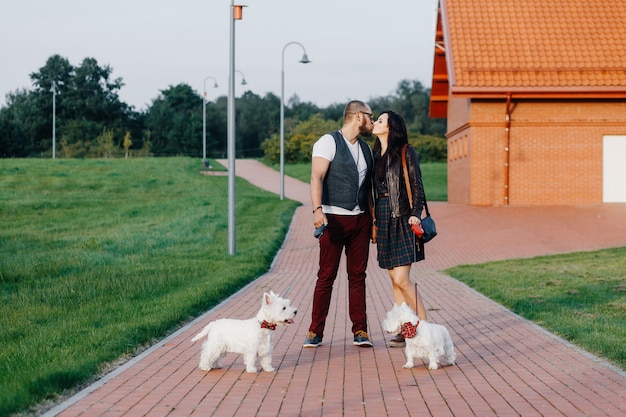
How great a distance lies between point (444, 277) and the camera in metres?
16.3

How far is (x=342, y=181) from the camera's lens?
7785 millimetres

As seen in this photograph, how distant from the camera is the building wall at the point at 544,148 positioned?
27906 mm

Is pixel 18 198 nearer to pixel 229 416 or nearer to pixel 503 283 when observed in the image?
pixel 503 283

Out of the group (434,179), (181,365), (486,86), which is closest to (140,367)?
(181,365)

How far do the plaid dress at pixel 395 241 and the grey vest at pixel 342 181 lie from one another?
26 centimetres

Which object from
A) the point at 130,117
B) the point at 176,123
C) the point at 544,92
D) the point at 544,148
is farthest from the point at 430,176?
the point at 130,117

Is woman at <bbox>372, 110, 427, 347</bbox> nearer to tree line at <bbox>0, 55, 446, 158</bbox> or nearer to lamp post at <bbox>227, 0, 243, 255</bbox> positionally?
lamp post at <bbox>227, 0, 243, 255</bbox>

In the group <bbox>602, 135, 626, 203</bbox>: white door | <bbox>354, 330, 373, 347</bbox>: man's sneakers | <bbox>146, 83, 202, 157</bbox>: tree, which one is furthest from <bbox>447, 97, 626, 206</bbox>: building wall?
<bbox>146, 83, 202, 157</bbox>: tree

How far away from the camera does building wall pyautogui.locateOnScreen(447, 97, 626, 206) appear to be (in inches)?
1099

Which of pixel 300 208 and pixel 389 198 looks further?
pixel 300 208

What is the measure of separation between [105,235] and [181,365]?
16.0 meters

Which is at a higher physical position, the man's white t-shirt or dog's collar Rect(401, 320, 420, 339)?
the man's white t-shirt

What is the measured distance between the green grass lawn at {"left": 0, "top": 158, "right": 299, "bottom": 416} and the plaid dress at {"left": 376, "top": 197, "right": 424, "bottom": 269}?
2.37 metres

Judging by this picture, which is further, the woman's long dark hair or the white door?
the white door
